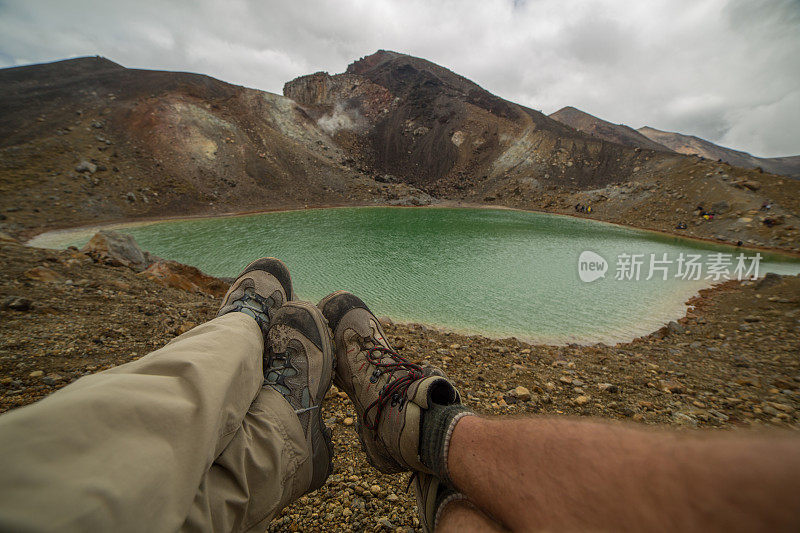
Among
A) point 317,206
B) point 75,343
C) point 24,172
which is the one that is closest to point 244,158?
point 317,206

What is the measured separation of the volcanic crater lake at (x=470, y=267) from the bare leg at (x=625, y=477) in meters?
4.20

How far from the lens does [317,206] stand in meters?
27.9

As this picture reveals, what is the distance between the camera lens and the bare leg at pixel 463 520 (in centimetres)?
103

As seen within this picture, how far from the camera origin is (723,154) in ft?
264

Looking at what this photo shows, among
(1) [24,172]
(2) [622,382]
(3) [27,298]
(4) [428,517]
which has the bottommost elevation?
(2) [622,382]

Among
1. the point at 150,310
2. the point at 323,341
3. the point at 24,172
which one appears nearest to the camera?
the point at 323,341

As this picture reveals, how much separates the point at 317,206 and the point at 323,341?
2748 cm

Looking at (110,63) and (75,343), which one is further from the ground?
(110,63)

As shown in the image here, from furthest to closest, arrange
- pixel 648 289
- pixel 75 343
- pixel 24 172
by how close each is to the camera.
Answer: pixel 24 172
pixel 648 289
pixel 75 343

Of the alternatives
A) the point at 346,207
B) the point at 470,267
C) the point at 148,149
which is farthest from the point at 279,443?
the point at 148,149

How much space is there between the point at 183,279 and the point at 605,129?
8611cm

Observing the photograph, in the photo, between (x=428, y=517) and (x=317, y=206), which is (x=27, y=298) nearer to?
(x=428, y=517)

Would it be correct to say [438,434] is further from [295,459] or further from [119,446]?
[119,446]

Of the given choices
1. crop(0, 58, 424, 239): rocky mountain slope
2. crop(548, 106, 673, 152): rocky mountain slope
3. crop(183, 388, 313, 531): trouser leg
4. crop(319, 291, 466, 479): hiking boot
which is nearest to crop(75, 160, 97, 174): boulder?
crop(0, 58, 424, 239): rocky mountain slope
